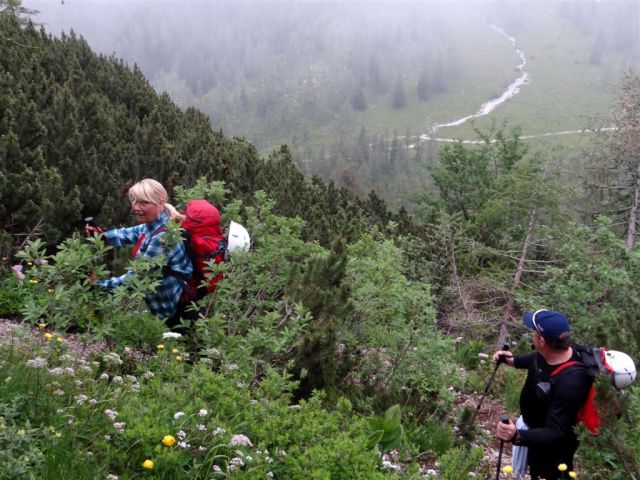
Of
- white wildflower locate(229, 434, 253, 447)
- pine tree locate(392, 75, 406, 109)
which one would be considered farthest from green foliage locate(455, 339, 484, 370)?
pine tree locate(392, 75, 406, 109)

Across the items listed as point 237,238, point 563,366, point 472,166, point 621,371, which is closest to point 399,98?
point 472,166

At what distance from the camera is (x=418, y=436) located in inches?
171

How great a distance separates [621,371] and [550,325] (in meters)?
0.50

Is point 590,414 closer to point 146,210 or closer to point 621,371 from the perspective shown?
point 621,371

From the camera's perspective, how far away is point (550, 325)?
3.64 m

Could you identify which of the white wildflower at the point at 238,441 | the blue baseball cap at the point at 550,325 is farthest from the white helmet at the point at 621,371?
the white wildflower at the point at 238,441

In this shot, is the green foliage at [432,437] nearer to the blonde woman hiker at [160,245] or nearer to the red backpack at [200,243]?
the red backpack at [200,243]

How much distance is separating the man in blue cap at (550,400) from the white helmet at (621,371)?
156 millimetres

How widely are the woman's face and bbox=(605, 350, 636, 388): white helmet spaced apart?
3.45 meters

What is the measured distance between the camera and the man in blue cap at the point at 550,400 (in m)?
3.47

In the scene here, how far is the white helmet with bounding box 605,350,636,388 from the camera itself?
11.0ft

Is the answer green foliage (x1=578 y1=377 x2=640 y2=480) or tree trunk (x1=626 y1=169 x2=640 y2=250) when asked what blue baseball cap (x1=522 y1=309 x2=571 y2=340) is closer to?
green foliage (x1=578 y1=377 x2=640 y2=480)

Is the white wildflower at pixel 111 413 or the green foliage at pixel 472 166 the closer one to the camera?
the white wildflower at pixel 111 413

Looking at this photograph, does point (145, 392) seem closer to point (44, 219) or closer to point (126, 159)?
point (44, 219)
